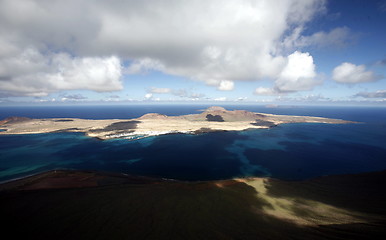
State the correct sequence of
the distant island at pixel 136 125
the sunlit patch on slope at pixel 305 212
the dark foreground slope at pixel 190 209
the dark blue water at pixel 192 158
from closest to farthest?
Result: the dark foreground slope at pixel 190 209, the sunlit patch on slope at pixel 305 212, the dark blue water at pixel 192 158, the distant island at pixel 136 125

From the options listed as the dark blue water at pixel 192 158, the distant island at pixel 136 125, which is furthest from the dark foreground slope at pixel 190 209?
the distant island at pixel 136 125

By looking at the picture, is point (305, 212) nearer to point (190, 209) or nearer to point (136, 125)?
point (190, 209)

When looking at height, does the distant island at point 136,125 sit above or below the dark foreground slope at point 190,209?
above

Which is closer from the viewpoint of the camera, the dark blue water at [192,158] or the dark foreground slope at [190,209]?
the dark foreground slope at [190,209]

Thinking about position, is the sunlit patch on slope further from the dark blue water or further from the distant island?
the distant island

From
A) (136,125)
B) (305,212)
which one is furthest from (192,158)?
(136,125)

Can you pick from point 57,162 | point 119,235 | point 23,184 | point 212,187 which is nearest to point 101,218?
point 119,235

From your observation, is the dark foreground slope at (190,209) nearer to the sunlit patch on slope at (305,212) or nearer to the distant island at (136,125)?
the sunlit patch on slope at (305,212)

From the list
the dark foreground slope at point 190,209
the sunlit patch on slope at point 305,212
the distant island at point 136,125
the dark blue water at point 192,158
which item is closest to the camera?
the dark foreground slope at point 190,209
